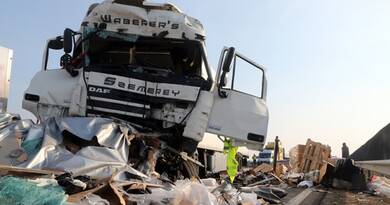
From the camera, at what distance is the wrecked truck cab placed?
664cm

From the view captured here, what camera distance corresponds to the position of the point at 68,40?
7289 millimetres

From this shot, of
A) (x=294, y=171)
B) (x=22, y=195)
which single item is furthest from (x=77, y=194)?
(x=294, y=171)

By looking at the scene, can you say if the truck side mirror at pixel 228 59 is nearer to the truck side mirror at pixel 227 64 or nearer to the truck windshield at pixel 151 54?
the truck side mirror at pixel 227 64

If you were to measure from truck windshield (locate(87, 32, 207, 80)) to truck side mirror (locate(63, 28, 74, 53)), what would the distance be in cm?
32

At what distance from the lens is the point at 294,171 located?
64.1ft

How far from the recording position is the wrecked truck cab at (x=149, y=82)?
6.64m

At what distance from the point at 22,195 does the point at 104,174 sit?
1.55 meters

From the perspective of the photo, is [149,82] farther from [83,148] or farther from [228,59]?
[83,148]

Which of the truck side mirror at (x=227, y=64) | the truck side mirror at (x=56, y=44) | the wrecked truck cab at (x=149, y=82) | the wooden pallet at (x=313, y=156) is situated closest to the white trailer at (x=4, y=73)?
the truck side mirror at (x=56, y=44)

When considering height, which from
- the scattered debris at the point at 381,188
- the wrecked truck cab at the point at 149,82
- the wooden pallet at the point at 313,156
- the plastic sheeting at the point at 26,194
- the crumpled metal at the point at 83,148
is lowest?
the scattered debris at the point at 381,188

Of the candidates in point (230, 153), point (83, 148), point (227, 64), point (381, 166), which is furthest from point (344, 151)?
point (83, 148)

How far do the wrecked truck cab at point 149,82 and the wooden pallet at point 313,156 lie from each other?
12.1 metres

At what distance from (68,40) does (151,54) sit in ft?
4.21

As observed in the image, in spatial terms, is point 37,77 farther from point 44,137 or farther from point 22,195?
point 22,195
